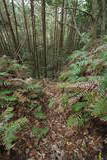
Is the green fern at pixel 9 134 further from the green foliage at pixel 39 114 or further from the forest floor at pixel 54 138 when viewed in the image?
the green foliage at pixel 39 114

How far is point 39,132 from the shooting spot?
2.77 metres

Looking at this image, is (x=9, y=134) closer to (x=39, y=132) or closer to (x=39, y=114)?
(x=39, y=132)

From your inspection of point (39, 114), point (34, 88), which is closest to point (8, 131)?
point (39, 114)

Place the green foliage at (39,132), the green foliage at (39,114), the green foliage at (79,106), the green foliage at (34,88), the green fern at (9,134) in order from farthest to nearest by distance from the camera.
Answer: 1. the green foliage at (34,88)
2. the green foliage at (39,114)
3. the green foliage at (39,132)
4. the green foliage at (79,106)
5. the green fern at (9,134)

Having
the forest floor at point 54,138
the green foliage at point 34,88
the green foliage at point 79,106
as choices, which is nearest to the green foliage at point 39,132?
the forest floor at point 54,138

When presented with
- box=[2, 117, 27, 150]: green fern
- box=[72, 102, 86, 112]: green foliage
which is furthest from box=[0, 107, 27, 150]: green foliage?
box=[72, 102, 86, 112]: green foliage

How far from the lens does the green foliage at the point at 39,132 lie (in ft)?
8.88

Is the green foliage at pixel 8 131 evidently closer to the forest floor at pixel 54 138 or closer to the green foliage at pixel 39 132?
the forest floor at pixel 54 138

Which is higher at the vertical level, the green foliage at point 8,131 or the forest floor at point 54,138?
the green foliage at point 8,131

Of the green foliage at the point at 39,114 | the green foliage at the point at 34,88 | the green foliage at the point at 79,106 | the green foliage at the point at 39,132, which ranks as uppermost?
the green foliage at the point at 79,106

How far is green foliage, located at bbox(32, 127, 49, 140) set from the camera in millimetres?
2707

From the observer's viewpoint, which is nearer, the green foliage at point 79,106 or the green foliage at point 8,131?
the green foliage at point 8,131

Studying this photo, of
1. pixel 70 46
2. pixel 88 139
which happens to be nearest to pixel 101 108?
pixel 88 139

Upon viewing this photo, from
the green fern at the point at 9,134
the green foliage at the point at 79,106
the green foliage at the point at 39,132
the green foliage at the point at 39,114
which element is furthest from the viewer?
the green foliage at the point at 39,114
